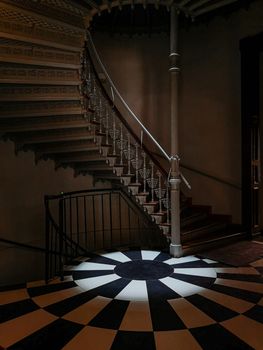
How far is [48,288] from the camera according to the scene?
3.25 meters

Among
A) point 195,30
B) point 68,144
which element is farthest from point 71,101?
point 195,30

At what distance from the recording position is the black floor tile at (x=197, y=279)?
329 cm

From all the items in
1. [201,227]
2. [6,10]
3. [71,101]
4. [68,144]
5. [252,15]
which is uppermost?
[252,15]

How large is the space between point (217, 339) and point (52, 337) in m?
1.21

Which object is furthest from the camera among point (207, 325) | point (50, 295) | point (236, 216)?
point (236, 216)

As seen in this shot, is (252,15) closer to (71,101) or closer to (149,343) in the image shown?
(71,101)

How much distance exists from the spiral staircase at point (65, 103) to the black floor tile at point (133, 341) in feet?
7.18

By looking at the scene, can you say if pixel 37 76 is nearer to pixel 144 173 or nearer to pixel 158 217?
pixel 144 173

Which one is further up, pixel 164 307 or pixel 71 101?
pixel 71 101

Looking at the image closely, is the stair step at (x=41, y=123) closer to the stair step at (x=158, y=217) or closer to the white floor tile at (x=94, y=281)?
the stair step at (x=158, y=217)

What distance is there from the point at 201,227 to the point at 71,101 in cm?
283

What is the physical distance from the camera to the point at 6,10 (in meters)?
2.88

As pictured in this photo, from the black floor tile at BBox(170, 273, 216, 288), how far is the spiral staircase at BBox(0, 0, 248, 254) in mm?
881

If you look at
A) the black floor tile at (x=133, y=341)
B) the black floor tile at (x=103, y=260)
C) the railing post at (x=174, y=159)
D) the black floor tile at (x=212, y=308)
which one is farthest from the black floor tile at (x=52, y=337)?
the railing post at (x=174, y=159)
